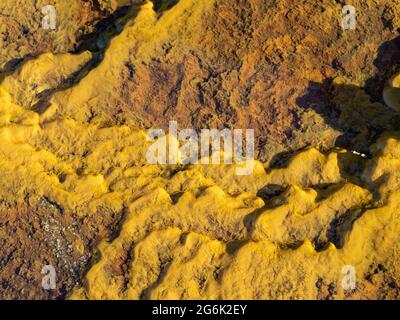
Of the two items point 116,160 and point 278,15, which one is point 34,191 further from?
point 278,15

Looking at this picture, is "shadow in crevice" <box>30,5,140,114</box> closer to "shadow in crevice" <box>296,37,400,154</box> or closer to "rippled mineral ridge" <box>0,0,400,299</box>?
"rippled mineral ridge" <box>0,0,400,299</box>

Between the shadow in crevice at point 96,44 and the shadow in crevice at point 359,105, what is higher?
the shadow in crevice at point 96,44

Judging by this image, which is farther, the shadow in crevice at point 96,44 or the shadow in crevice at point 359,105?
the shadow in crevice at point 96,44

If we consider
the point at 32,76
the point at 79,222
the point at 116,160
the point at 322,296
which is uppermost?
the point at 32,76

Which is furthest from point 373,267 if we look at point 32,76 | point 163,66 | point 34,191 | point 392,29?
point 32,76

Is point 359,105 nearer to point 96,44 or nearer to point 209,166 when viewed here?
point 209,166

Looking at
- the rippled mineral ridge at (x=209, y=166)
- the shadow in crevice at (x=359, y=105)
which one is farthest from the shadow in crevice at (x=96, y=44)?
the shadow in crevice at (x=359, y=105)

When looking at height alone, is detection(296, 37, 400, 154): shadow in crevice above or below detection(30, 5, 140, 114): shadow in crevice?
below

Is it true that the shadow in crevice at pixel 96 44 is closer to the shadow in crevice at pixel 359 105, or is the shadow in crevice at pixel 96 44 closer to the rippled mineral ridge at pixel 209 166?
the rippled mineral ridge at pixel 209 166

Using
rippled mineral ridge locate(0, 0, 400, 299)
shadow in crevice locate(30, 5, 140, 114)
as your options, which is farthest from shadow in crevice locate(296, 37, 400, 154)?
shadow in crevice locate(30, 5, 140, 114)
